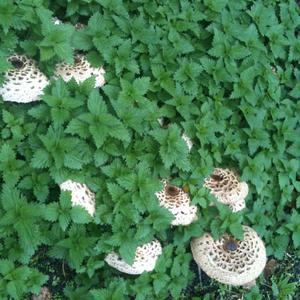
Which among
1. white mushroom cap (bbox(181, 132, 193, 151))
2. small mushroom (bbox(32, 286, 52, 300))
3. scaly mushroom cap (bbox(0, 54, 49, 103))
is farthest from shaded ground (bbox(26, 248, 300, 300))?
scaly mushroom cap (bbox(0, 54, 49, 103))

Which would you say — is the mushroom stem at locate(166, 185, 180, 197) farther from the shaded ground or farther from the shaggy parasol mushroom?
the shaded ground

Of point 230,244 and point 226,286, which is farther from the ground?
point 230,244

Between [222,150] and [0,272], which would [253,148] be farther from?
[0,272]

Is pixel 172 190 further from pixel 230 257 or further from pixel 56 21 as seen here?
pixel 56 21

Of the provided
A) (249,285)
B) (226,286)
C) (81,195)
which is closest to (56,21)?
(81,195)

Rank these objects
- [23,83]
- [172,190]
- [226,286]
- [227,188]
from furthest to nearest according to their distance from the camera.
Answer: [226,286] < [227,188] < [172,190] < [23,83]

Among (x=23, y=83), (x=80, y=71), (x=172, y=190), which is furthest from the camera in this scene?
(x=172, y=190)
